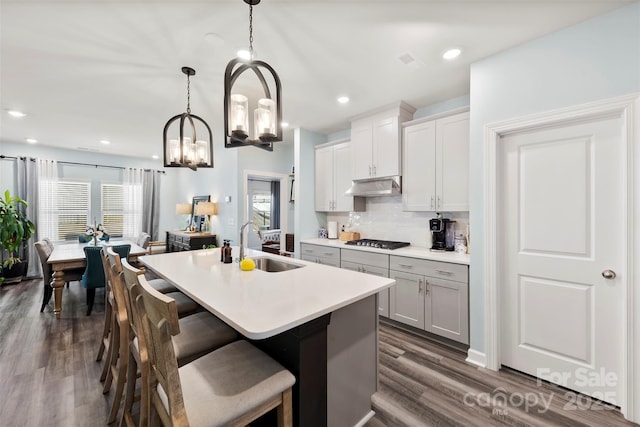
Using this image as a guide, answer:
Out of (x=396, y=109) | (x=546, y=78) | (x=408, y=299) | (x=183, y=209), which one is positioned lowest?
(x=408, y=299)

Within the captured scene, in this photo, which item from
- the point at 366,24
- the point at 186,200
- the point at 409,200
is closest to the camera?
the point at 366,24

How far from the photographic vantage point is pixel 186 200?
661cm

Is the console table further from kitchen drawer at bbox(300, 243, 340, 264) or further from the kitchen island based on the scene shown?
the kitchen island

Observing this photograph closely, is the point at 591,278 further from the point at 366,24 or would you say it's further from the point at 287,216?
the point at 287,216

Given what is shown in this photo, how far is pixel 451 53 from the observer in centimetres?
221

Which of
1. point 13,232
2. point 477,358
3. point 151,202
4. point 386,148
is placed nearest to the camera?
point 477,358

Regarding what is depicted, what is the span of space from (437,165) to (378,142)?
81 centimetres

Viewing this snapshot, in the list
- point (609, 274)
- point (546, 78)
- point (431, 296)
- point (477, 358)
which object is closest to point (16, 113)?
point (431, 296)

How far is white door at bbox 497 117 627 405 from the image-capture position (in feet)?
5.98

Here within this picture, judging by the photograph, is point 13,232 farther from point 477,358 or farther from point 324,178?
point 477,358

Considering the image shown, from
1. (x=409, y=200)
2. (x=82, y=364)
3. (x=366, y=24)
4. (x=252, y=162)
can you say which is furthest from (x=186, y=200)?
(x=366, y=24)

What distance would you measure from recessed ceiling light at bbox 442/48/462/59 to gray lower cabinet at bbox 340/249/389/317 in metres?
2.02

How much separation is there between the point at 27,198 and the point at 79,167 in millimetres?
1031

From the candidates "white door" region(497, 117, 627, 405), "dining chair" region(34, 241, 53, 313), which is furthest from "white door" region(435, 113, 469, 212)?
"dining chair" region(34, 241, 53, 313)
